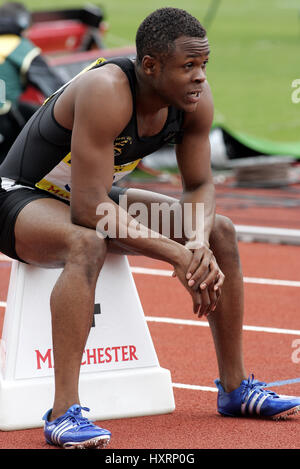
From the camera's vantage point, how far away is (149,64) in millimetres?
3350

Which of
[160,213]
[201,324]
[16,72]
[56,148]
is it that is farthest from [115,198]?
[16,72]

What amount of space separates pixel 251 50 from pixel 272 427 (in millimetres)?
24827

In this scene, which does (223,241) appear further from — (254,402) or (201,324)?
(201,324)

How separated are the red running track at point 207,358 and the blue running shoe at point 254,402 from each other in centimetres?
4

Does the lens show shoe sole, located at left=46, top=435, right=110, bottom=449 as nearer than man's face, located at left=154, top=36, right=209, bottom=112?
Yes

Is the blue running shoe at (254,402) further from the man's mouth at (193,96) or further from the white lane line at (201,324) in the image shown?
the white lane line at (201,324)

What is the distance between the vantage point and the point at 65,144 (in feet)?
11.5

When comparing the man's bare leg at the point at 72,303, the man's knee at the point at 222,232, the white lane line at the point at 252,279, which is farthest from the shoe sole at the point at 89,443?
the white lane line at the point at 252,279

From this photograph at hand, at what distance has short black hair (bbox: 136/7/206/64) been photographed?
3271 millimetres

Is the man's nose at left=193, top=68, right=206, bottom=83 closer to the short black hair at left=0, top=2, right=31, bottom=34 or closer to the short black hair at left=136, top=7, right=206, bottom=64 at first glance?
the short black hair at left=136, top=7, right=206, bottom=64

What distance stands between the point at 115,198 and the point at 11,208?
0.48 m

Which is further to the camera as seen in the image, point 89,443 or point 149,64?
point 149,64

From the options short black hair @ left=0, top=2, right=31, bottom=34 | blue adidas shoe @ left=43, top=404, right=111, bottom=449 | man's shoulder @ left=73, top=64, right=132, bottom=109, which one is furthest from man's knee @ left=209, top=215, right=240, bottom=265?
short black hair @ left=0, top=2, right=31, bottom=34
